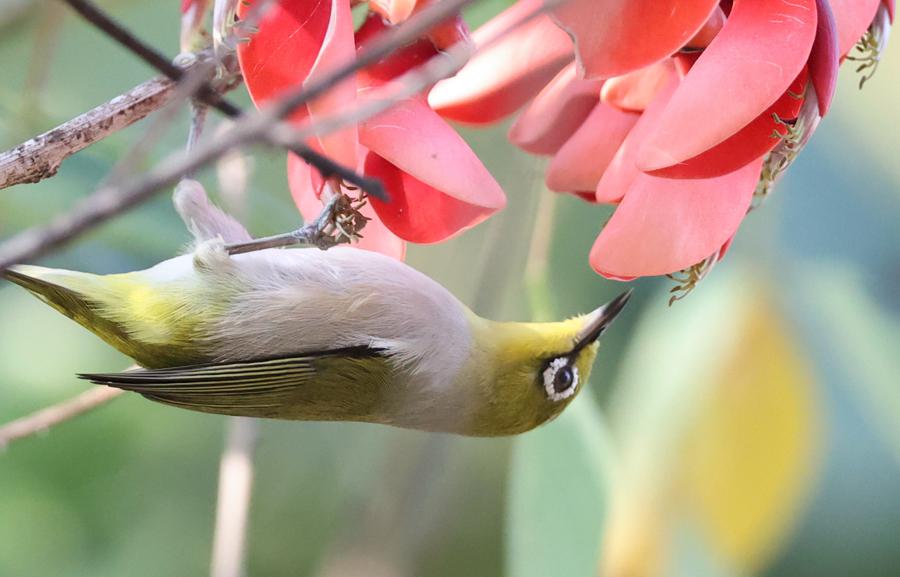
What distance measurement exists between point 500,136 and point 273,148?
0.87 m

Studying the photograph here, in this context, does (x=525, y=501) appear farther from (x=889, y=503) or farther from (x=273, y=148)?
(x=273, y=148)

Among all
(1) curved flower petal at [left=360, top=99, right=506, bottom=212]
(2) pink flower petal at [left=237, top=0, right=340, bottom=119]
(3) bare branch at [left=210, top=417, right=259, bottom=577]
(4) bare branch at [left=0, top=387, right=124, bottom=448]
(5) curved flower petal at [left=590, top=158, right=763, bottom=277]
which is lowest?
(3) bare branch at [left=210, top=417, right=259, bottom=577]

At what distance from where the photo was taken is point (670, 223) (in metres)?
0.61

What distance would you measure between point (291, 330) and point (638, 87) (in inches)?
23.9

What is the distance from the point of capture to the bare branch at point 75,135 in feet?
2.17

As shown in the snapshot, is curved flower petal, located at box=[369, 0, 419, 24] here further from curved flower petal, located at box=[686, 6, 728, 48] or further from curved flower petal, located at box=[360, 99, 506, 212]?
curved flower petal, located at box=[686, 6, 728, 48]

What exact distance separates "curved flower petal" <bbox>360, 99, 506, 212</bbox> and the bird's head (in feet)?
2.18

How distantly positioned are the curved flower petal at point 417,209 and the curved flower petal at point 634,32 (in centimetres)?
16

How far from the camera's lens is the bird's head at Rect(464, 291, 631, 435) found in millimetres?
1284

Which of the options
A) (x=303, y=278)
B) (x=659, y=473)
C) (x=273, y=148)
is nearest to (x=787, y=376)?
(x=659, y=473)

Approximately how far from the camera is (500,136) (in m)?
1.27

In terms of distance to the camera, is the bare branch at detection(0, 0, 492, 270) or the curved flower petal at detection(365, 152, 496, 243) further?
the curved flower petal at detection(365, 152, 496, 243)

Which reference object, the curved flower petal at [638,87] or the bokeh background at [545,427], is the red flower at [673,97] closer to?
the curved flower petal at [638,87]

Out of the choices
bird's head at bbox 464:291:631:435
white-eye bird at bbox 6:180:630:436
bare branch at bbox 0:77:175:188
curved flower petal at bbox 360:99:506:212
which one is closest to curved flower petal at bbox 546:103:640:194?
curved flower petal at bbox 360:99:506:212
